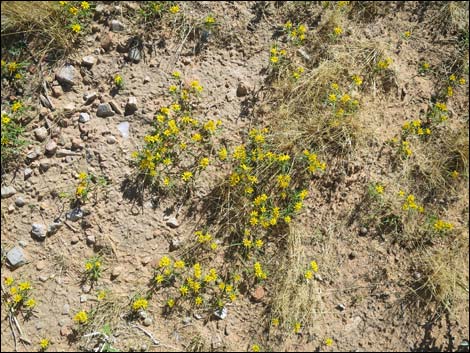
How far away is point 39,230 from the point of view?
13.2 ft

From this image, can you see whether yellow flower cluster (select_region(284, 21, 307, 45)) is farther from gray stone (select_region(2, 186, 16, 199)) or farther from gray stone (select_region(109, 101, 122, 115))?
gray stone (select_region(2, 186, 16, 199))

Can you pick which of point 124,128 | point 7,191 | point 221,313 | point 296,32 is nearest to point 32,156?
point 7,191

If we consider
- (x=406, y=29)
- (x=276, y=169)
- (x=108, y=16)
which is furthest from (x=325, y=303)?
(x=108, y=16)

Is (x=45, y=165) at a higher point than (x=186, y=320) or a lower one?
higher

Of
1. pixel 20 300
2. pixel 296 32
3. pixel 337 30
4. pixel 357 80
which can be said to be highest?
pixel 337 30

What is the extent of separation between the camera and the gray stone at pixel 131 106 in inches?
164

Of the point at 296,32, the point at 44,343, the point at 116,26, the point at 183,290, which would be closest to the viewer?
the point at 44,343

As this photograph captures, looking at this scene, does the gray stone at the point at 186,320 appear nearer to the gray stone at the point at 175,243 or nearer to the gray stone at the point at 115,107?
the gray stone at the point at 175,243

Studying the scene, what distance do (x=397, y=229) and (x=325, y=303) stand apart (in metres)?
1.09

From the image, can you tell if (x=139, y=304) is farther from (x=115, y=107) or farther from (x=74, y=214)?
(x=115, y=107)

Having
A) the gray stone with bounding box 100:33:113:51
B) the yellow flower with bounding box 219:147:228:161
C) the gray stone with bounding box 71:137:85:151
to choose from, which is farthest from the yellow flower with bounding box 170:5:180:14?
the gray stone with bounding box 71:137:85:151

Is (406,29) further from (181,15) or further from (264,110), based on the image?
(181,15)

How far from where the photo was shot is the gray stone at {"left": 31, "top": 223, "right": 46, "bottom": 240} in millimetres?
4023

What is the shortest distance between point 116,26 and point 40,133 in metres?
1.37
